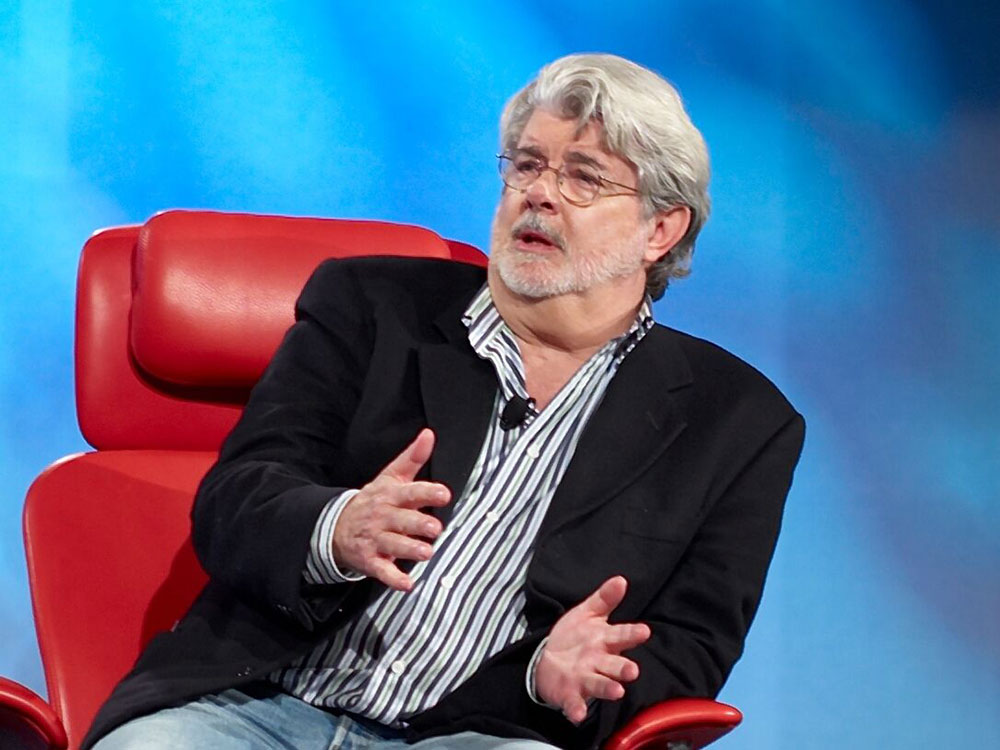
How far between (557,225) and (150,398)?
26.0 inches

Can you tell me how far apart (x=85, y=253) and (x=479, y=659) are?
870 mm

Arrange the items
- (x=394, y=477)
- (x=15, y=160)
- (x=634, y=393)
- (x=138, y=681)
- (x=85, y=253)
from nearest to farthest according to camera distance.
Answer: (x=394, y=477) < (x=138, y=681) < (x=634, y=393) < (x=85, y=253) < (x=15, y=160)

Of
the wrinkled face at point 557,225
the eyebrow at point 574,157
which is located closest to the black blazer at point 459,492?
the wrinkled face at point 557,225

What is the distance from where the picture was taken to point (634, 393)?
1943 mm

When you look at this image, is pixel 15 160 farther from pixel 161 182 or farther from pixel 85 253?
pixel 85 253

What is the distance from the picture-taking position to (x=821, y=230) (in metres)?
2.97

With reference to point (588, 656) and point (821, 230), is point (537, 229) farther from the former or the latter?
point (821, 230)

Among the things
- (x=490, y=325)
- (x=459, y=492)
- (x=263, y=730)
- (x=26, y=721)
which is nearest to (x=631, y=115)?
(x=490, y=325)

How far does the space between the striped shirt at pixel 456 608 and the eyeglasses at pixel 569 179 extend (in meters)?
0.31

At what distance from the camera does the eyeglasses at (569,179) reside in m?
1.97

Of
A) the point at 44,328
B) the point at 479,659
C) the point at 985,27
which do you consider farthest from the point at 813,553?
the point at 44,328

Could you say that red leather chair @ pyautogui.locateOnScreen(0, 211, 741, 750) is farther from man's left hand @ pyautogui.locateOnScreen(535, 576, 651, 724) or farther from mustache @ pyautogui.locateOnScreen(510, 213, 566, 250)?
man's left hand @ pyautogui.locateOnScreen(535, 576, 651, 724)

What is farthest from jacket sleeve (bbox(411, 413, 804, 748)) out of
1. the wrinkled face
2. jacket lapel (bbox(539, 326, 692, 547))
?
the wrinkled face

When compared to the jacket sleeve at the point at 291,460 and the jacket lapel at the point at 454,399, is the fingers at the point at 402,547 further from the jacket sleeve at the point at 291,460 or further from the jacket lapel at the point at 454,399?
the jacket lapel at the point at 454,399
